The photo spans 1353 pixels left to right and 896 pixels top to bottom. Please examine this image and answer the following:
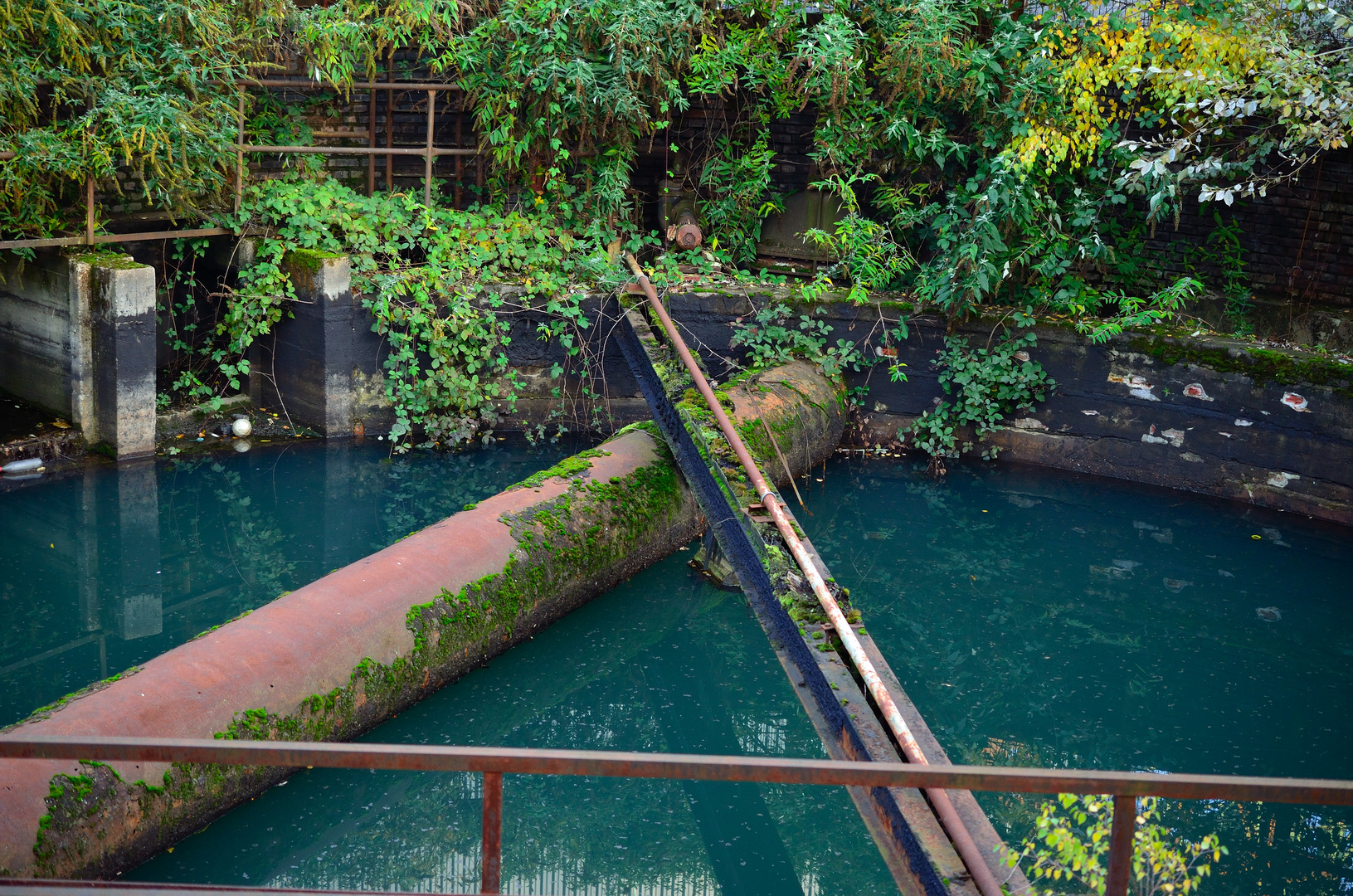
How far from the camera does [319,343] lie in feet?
26.7

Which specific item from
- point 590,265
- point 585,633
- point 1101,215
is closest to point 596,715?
point 585,633

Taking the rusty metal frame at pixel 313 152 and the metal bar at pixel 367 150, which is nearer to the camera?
the rusty metal frame at pixel 313 152

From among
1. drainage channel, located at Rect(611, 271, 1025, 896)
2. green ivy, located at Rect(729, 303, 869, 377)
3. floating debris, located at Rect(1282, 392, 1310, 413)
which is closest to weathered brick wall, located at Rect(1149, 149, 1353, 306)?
floating debris, located at Rect(1282, 392, 1310, 413)

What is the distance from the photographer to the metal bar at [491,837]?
2.11 meters

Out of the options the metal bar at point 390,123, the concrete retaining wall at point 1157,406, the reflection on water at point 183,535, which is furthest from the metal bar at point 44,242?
the concrete retaining wall at point 1157,406

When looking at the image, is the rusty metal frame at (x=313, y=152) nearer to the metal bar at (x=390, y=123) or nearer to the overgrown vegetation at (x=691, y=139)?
Answer: the metal bar at (x=390, y=123)

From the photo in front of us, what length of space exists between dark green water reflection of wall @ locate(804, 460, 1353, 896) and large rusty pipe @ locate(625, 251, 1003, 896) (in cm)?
117

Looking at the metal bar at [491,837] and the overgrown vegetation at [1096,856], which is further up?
the metal bar at [491,837]

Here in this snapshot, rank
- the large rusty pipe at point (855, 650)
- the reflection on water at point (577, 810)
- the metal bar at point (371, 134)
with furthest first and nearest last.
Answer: the metal bar at point (371, 134) → the reflection on water at point (577, 810) → the large rusty pipe at point (855, 650)

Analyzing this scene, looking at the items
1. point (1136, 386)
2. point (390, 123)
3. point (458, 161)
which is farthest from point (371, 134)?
point (1136, 386)

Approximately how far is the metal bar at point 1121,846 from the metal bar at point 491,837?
116 cm

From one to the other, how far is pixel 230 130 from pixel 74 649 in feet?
13.5

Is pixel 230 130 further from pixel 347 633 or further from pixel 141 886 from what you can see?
pixel 141 886

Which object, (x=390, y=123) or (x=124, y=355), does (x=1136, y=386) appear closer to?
(x=390, y=123)
